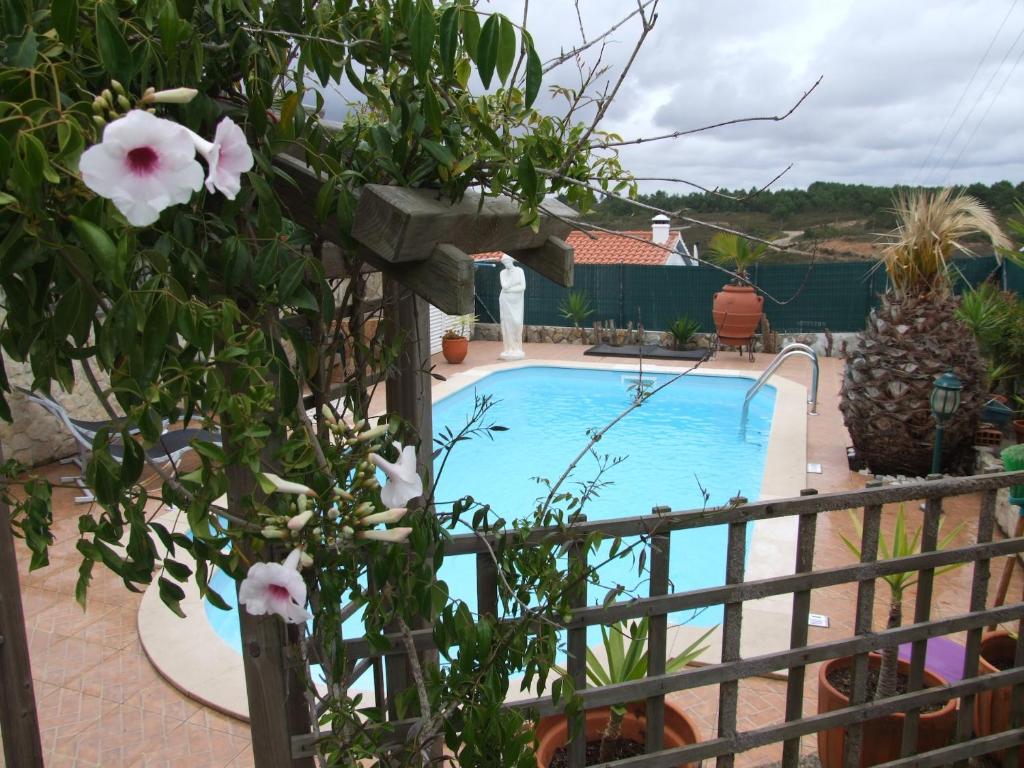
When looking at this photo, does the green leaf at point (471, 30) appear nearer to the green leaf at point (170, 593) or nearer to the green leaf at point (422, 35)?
the green leaf at point (422, 35)

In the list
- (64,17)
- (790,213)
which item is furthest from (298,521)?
(790,213)

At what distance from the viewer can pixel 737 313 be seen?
12.5 metres

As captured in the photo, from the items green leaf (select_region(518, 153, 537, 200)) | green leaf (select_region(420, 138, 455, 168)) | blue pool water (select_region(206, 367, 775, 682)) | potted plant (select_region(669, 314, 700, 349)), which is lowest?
blue pool water (select_region(206, 367, 775, 682))

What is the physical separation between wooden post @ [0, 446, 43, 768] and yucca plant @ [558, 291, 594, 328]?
12.3 m

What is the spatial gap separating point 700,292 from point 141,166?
14426 mm

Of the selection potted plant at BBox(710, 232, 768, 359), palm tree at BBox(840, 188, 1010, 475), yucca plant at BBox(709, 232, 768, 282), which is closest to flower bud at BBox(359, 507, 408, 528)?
palm tree at BBox(840, 188, 1010, 475)

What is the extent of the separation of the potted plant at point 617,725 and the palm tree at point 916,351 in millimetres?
4409

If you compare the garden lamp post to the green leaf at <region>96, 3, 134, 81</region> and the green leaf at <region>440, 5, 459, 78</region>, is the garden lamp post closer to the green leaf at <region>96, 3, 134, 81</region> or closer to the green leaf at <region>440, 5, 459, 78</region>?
the green leaf at <region>440, 5, 459, 78</region>

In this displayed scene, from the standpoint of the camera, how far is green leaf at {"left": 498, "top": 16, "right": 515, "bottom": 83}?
1.10 metres

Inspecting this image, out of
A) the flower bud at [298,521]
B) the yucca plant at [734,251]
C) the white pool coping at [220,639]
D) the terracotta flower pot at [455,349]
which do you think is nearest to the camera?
the flower bud at [298,521]

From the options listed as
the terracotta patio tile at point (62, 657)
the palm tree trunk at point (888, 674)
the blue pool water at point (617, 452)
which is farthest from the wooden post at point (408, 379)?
the blue pool water at point (617, 452)

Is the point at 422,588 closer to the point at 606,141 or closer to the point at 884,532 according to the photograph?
the point at 606,141

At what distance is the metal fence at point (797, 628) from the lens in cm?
195

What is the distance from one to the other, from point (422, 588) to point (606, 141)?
3.24 ft
